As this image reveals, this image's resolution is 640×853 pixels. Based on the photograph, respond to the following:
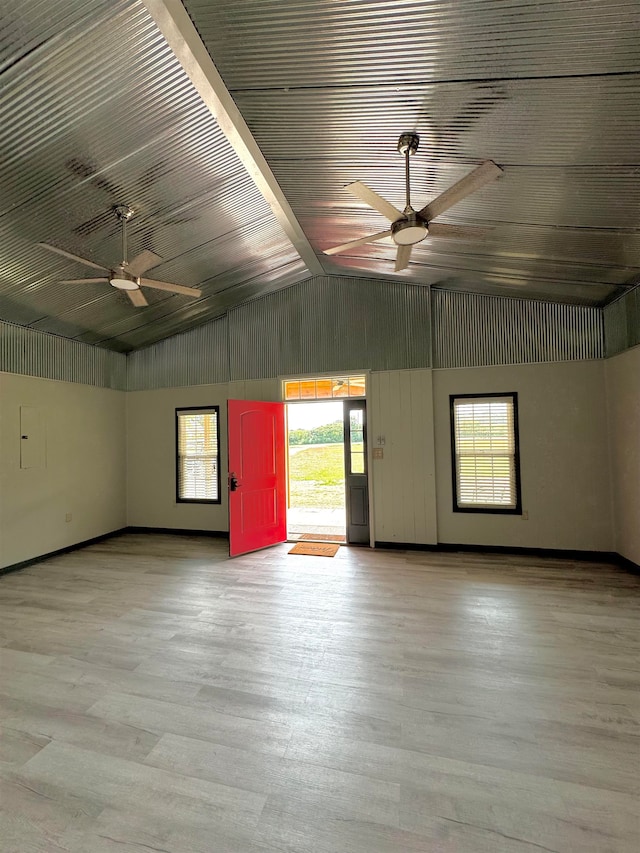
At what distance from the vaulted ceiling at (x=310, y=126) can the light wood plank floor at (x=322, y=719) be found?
338cm

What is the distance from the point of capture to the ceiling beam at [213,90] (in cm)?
193

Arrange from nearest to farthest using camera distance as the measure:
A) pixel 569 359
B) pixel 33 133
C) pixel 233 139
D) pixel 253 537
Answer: pixel 33 133 < pixel 233 139 < pixel 569 359 < pixel 253 537

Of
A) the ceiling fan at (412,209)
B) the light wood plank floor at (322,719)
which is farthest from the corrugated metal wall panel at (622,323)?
the ceiling fan at (412,209)

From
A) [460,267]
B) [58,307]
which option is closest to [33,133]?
[58,307]

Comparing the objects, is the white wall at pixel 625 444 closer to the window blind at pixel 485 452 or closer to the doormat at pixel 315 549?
the window blind at pixel 485 452

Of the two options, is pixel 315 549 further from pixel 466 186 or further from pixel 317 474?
pixel 317 474

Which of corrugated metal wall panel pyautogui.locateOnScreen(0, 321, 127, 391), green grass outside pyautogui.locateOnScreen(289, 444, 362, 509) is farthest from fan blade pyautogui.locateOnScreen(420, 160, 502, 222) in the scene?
green grass outside pyautogui.locateOnScreen(289, 444, 362, 509)

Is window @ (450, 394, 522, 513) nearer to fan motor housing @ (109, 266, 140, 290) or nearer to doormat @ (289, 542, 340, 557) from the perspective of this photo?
doormat @ (289, 542, 340, 557)

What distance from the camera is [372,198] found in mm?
2496

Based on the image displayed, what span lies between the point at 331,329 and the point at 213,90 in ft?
11.3

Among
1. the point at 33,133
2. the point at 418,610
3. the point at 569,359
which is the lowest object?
the point at 418,610

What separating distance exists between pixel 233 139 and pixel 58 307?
3250 millimetres

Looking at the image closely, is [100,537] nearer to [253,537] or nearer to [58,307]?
[253,537]

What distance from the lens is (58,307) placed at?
4.64 meters
